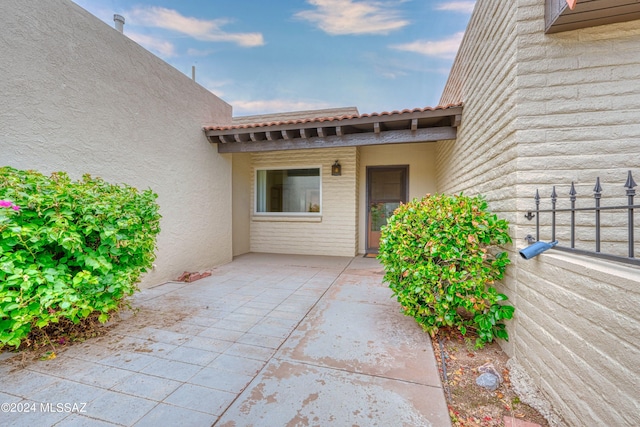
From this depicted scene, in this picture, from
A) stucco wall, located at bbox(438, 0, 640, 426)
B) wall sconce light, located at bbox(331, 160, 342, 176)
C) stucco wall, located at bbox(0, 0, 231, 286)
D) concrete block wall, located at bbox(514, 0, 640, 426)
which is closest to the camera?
stucco wall, located at bbox(438, 0, 640, 426)

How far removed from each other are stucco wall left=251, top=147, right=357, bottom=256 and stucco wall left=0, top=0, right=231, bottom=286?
1.86 metres

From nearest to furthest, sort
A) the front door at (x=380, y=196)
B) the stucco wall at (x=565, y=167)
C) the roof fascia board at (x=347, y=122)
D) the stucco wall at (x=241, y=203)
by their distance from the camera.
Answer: the stucco wall at (x=565, y=167), the roof fascia board at (x=347, y=122), the stucco wall at (x=241, y=203), the front door at (x=380, y=196)

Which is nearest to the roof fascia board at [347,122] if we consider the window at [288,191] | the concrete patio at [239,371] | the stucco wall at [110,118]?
the stucco wall at [110,118]

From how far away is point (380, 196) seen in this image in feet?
24.5

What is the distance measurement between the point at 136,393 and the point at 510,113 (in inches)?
142

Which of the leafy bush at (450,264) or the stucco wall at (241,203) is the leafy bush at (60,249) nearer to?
the leafy bush at (450,264)

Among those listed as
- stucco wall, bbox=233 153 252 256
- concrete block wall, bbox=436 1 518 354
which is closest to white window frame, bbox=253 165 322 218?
stucco wall, bbox=233 153 252 256

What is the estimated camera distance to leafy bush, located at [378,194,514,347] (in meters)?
2.31

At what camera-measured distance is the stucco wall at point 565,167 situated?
132 centimetres

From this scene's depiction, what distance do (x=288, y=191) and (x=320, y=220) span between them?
1.33 m

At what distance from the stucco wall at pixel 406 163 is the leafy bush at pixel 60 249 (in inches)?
224

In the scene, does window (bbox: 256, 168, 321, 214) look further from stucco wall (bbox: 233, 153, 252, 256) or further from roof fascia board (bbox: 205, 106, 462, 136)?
roof fascia board (bbox: 205, 106, 462, 136)

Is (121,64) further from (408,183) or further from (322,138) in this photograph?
(408,183)

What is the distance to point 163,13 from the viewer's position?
19.0 ft
